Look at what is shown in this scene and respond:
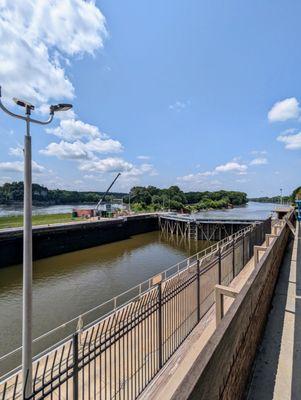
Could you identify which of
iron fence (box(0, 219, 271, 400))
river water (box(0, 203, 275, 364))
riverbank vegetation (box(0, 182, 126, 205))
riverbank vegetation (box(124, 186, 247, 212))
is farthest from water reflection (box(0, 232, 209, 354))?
riverbank vegetation (box(0, 182, 126, 205))

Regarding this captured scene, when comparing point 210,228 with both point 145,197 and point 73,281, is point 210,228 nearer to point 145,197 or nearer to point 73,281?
point 73,281

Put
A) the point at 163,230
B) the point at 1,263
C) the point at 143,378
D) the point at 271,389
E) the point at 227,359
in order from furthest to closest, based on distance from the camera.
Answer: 1. the point at 163,230
2. the point at 1,263
3. the point at 143,378
4. the point at 271,389
5. the point at 227,359

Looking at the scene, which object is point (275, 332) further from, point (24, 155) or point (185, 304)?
point (24, 155)

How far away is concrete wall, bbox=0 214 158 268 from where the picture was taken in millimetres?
23969

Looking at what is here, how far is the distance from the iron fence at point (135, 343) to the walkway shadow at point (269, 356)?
1.46 metres

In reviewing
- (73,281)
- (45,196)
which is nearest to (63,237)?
(73,281)

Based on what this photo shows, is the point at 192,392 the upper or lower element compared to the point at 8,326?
upper

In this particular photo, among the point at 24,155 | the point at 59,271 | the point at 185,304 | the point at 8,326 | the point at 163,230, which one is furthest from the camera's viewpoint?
the point at 163,230

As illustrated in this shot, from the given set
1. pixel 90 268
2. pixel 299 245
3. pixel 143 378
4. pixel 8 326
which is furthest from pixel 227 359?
pixel 90 268

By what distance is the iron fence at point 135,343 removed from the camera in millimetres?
3118

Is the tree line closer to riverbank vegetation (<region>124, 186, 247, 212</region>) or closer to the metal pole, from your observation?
riverbank vegetation (<region>124, 186, 247, 212</region>)

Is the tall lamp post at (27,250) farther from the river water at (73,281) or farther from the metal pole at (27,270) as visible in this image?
the river water at (73,281)

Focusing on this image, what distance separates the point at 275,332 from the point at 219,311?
130cm

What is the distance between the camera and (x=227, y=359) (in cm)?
229
